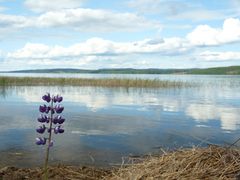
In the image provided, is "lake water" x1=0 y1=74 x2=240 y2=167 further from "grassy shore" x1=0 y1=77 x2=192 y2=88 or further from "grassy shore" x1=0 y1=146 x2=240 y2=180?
"grassy shore" x1=0 y1=77 x2=192 y2=88

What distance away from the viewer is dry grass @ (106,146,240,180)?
5.24 meters

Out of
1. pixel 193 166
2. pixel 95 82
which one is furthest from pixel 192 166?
pixel 95 82

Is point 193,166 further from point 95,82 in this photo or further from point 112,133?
point 95,82

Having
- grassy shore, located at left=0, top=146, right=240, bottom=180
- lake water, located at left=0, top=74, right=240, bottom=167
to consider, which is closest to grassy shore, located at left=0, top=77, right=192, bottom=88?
lake water, located at left=0, top=74, right=240, bottom=167

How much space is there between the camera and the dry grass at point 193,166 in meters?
5.24

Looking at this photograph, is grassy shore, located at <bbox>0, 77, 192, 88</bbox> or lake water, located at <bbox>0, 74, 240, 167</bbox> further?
grassy shore, located at <bbox>0, 77, 192, 88</bbox>

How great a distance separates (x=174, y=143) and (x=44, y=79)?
141ft

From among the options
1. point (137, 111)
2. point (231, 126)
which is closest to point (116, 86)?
point (137, 111)

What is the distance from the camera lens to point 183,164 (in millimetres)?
5559

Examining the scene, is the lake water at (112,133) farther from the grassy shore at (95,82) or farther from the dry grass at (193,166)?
the grassy shore at (95,82)

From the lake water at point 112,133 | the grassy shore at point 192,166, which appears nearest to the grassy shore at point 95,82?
the lake water at point 112,133

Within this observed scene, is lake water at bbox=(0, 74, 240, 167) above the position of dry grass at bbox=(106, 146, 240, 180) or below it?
below

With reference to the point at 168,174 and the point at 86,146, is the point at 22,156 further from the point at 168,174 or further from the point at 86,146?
the point at 168,174

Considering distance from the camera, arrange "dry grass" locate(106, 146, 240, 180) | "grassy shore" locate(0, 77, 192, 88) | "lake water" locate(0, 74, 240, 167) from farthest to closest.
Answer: "grassy shore" locate(0, 77, 192, 88)
"lake water" locate(0, 74, 240, 167)
"dry grass" locate(106, 146, 240, 180)
